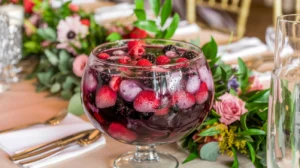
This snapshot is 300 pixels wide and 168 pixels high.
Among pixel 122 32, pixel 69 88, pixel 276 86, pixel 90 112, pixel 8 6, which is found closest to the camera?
pixel 276 86

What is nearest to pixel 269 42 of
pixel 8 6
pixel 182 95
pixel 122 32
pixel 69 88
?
pixel 122 32

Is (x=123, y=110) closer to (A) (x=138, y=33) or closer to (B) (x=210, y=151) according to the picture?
(B) (x=210, y=151)

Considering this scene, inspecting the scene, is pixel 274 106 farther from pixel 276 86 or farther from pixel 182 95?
pixel 182 95

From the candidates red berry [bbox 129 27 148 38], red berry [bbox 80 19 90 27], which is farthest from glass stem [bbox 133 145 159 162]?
red berry [bbox 80 19 90 27]

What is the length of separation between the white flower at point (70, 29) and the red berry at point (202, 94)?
0.60 m

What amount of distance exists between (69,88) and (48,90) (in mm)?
71

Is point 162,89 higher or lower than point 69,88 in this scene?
higher

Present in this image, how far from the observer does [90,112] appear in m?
0.78

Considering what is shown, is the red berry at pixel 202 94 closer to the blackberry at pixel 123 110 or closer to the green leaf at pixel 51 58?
the blackberry at pixel 123 110

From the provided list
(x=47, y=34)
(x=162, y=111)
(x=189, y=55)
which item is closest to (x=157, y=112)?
(x=162, y=111)

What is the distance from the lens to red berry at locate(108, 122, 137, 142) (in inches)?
29.5

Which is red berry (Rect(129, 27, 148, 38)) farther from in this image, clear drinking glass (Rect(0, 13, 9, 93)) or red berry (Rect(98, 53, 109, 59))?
red berry (Rect(98, 53, 109, 59))

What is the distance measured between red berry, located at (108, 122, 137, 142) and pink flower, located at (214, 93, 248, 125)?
0.52 feet

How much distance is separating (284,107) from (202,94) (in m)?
0.15
